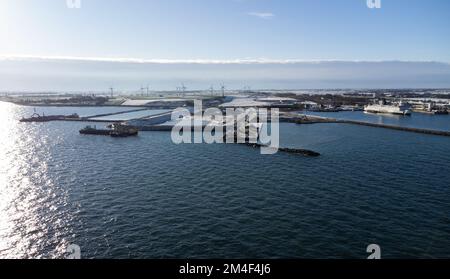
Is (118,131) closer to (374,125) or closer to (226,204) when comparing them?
(226,204)

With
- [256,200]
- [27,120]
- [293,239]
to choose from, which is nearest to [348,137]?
[256,200]

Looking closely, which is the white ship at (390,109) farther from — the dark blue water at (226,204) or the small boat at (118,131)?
the small boat at (118,131)

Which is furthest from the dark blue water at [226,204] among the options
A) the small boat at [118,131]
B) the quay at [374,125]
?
the quay at [374,125]

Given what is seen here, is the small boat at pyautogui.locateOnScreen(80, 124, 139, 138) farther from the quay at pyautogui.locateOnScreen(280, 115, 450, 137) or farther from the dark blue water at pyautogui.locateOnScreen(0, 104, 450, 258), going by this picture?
the quay at pyautogui.locateOnScreen(280, 115, 450, 137)

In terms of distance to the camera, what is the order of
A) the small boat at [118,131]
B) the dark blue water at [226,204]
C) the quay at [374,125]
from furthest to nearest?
the small boat at [118,131]
the quay at [374,125]
the dark blue water at [226,204]

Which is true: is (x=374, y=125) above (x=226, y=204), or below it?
above

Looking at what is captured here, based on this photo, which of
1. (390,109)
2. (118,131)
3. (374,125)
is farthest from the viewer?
(390,109)

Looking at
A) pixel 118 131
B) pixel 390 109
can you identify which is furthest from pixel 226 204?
pixel 390 109

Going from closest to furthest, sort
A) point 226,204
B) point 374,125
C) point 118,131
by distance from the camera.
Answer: point 226,204
point 118,131
point 374,125

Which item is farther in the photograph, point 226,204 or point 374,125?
point 374,125
